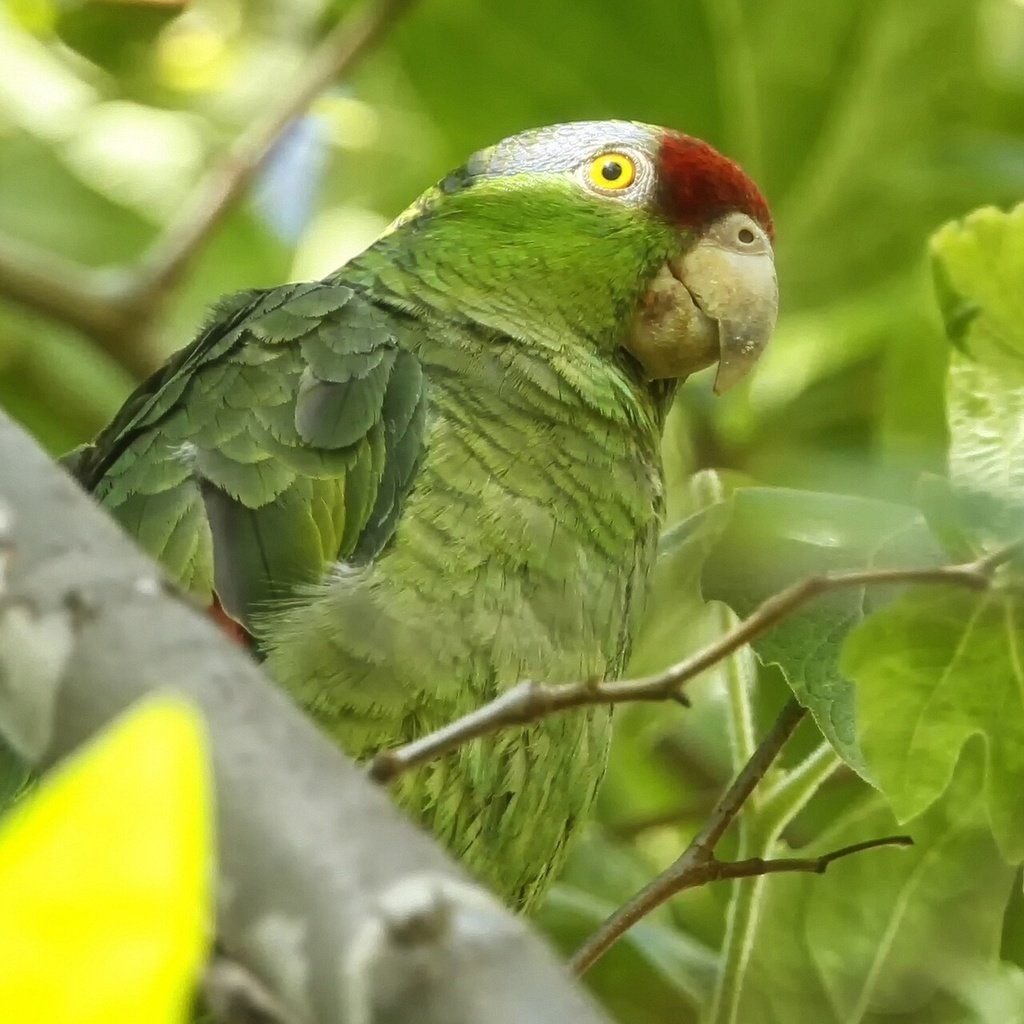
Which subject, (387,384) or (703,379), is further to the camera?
(703,379)

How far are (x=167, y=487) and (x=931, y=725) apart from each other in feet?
1.84

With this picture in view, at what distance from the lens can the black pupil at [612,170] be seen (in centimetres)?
142

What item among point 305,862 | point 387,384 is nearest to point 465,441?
point 387,384

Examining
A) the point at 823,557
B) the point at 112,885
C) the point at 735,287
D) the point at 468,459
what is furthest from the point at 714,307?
the point at 112,885

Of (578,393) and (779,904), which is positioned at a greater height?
(578,393)

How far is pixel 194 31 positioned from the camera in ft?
6.95

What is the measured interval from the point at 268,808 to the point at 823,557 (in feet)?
1.89

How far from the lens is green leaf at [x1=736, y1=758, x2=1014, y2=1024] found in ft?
3.56

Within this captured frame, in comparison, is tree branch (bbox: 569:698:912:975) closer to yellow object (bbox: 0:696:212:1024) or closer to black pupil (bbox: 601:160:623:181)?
yellow object (bbox: 0:696:212:1024)

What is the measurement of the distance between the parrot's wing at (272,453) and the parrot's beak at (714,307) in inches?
10.1

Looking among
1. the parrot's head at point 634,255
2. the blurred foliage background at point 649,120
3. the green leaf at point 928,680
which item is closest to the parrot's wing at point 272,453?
the parrot's head at point 634,255

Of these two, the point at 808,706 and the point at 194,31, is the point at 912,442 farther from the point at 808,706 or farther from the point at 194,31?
the point at 194,31

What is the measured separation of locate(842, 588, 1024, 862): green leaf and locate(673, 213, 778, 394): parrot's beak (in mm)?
506

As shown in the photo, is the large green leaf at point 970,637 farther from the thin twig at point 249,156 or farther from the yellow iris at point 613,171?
the thin twig at point 249,156
